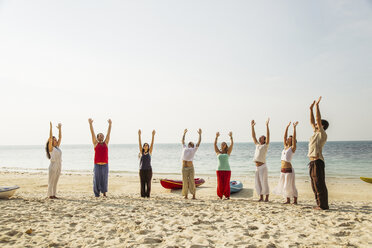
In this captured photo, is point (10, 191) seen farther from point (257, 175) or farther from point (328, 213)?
point (328, 213)

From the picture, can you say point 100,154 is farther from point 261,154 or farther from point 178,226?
point 261,154

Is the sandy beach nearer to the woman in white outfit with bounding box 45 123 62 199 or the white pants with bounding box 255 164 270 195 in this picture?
the white pants with bounding box 255 164 270 195

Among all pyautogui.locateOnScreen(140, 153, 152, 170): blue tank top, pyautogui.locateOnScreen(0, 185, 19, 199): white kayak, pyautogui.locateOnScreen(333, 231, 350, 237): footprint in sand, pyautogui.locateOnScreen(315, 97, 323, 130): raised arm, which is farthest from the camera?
pyautogui.locateOnScreen(140, 153, 152, 170): blue tank top

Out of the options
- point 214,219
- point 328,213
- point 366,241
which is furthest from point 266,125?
point 366,241

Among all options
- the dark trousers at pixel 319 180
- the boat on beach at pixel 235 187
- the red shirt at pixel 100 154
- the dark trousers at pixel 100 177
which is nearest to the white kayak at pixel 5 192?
the dark trousers at pixel 100 177

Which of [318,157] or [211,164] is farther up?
[318,157]

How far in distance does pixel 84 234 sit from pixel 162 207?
8.60 ft

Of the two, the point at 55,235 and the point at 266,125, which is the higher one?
the point at 266,125

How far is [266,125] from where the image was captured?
8031 millimetres

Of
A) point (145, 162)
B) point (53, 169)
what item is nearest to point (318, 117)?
point (145, 162)

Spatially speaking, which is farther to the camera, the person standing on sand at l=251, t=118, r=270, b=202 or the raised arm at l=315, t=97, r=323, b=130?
the person standing on sand at l=251, t=118, r=270, b=202

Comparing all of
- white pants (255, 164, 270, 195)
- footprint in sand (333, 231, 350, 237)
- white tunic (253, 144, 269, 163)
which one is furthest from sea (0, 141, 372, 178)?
footprint in sand (333, 231, 350, 237)

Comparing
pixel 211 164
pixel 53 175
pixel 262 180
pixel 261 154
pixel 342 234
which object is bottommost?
pixel 211 164

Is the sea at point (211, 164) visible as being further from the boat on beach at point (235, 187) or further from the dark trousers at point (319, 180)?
the dark trousers at point (319, 180)
